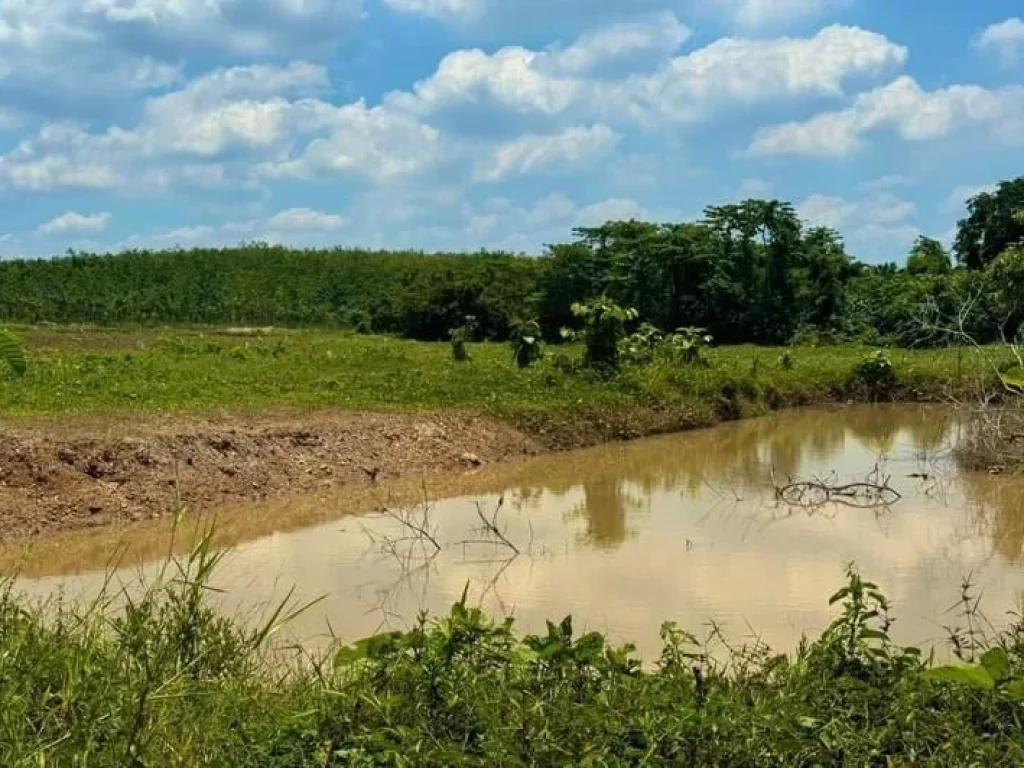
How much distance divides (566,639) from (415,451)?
8366mm

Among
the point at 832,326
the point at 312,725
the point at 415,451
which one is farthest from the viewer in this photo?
the point at 832,326

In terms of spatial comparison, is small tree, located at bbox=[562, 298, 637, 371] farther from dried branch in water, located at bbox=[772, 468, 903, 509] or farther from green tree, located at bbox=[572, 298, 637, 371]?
dried branch in water, located at bbox=[772, 468, 903, 509]

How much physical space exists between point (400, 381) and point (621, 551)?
723cm

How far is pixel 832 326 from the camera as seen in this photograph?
89.5 feet

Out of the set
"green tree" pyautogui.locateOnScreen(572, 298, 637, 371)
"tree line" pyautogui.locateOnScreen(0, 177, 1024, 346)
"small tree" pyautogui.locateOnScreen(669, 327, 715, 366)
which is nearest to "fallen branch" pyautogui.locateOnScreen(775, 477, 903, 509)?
"green tree" pyautogui.locateOnScreen(572, 298, 637, 371)

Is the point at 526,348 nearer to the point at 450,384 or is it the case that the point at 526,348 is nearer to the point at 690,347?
the point at 450,384

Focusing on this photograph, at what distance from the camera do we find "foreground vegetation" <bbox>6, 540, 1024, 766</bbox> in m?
3.22

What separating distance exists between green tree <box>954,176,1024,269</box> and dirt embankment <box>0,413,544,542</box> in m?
20.0

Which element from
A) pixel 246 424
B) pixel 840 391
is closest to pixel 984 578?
pixel 246 424

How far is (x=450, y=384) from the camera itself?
49.2 feet

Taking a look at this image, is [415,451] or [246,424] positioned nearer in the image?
[246,424]

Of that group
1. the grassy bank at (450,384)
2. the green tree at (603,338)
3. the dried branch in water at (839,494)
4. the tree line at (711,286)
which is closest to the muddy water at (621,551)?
the dried branch in water at (839,494)

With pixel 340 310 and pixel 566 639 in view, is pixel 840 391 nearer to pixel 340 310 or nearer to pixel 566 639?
pixel 566 639

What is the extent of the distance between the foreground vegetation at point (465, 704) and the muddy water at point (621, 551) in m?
1.81
